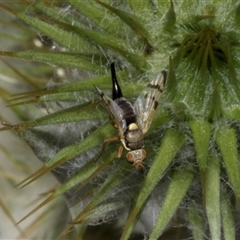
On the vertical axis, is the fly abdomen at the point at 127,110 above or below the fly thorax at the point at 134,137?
above

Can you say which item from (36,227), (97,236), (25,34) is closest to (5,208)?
(36,227)

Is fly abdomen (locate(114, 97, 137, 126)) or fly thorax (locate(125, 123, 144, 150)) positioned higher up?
fly abdomen (locate(114, 97, 137, 126))

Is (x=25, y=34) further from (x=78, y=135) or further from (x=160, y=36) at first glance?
(x=160, y=36)
